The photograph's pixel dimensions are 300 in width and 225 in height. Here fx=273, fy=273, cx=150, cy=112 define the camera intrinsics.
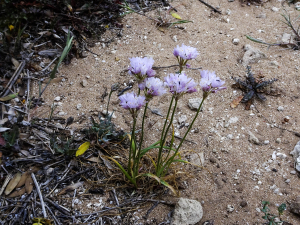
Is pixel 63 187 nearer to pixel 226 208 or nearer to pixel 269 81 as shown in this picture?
pixel 226 208

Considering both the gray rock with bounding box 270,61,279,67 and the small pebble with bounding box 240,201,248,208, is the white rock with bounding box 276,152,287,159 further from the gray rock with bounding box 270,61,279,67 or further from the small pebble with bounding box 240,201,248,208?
the gray rock with bounding box 270,61,279,67

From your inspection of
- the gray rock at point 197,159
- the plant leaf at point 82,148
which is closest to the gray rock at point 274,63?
the gray rock at point 197,159

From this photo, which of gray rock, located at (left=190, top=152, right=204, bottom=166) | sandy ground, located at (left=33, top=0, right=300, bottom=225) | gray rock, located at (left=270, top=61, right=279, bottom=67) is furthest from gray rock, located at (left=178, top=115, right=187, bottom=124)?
gray rock, located at (left=270, top=61, right=279, bottom=67)

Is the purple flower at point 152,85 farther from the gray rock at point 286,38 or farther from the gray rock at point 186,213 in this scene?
the gray rock at point 286,38

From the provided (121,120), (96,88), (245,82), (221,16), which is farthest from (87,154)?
(221,16)

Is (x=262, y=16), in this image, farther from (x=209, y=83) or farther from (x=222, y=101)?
(x=209, y=83)
